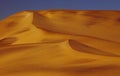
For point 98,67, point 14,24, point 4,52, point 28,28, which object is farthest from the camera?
point 14,24

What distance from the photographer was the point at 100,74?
5.96m

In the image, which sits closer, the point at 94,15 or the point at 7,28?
the point at 7,28

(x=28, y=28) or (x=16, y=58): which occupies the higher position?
(x=28, y=28)

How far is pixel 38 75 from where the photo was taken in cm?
602

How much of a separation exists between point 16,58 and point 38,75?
162 cm

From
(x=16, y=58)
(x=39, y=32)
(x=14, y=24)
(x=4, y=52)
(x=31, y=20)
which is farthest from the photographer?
(x=14, y=24)

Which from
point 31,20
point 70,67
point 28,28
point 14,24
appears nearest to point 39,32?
point 28,28

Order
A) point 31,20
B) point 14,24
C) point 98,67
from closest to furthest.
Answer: point 98,67 < point 31,20 < point 14,24

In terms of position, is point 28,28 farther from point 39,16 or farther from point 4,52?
point 4,52

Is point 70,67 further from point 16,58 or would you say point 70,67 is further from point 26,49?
point 26,49

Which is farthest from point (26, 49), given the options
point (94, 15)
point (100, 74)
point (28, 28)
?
point (94, 15)

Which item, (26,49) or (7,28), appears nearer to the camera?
(26,49)

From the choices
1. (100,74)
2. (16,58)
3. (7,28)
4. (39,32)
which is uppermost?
(7,28)

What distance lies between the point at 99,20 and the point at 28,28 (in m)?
4.30
